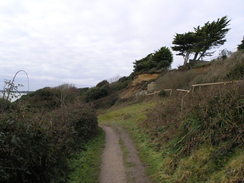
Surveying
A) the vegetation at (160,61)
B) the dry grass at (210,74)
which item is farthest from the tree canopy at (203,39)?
the dry grass at (210,74)

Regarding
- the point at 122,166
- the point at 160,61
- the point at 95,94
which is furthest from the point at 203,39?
the point at 122,166

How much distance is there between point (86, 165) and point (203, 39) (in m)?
31.0

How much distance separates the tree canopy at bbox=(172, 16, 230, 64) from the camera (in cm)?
3462

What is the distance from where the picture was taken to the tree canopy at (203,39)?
34.6m

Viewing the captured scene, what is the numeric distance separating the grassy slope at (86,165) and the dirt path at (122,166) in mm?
235

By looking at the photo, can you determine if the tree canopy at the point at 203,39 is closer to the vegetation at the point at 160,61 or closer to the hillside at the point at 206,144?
the vegetation at the point at 160,61

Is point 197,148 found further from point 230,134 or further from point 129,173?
point 129,173

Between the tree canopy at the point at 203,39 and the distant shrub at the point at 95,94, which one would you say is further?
the distant shrub at the point at 95,94

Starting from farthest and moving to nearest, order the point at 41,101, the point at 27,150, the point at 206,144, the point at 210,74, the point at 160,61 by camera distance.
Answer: the point at 160,61 < the point at 41,101 < the point at 210,74 < the point at 206,144 < the point at 27,150

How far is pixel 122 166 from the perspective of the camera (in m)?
8.60

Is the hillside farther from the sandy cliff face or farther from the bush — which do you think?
the sandy cliff face

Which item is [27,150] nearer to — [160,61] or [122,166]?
[122,166]

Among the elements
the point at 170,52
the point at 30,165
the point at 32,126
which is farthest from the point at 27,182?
the point at 170,52

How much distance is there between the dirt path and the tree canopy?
27458 mm
